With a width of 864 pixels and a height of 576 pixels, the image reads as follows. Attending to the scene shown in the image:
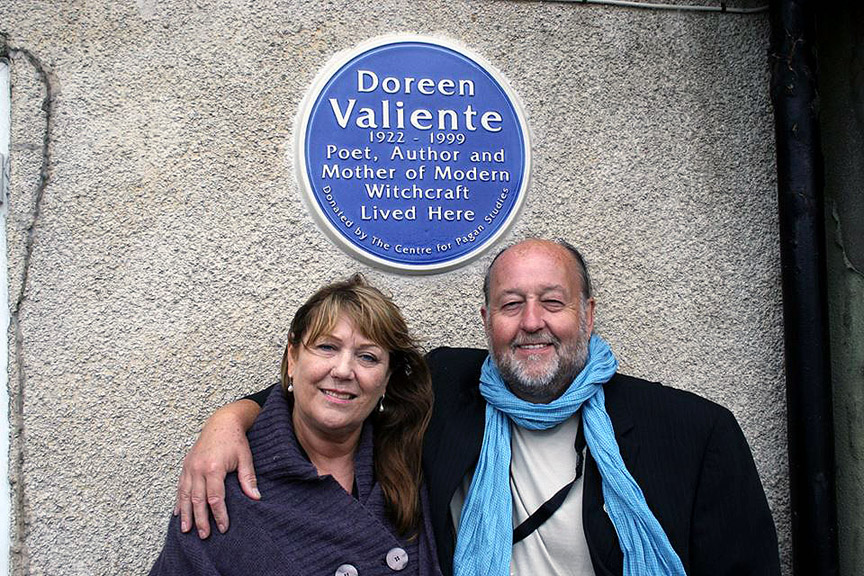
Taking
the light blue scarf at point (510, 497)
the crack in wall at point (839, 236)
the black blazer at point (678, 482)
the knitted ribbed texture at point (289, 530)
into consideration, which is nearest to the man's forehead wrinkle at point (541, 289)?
the light blue scarf at point (510, 497)

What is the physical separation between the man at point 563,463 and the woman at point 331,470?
0.07 meters

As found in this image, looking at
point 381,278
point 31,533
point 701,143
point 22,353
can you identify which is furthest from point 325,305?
point 701,143

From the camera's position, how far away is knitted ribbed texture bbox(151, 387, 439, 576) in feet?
6.20

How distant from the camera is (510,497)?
213 cm

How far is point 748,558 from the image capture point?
2096 mm

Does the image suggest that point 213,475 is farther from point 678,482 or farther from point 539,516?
point 678,482

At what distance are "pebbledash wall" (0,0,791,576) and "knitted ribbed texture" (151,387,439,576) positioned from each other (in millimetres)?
657

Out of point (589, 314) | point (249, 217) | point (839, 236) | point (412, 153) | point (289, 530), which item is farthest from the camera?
point (839, 236)

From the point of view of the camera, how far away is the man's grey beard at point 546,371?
224cm

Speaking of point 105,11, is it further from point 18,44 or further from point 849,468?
point 849,468

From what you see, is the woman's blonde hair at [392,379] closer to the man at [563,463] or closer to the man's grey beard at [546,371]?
the man at [563,463]

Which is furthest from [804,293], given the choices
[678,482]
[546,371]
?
[546,371]

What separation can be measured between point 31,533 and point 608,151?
2419mm

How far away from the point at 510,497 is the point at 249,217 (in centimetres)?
131
